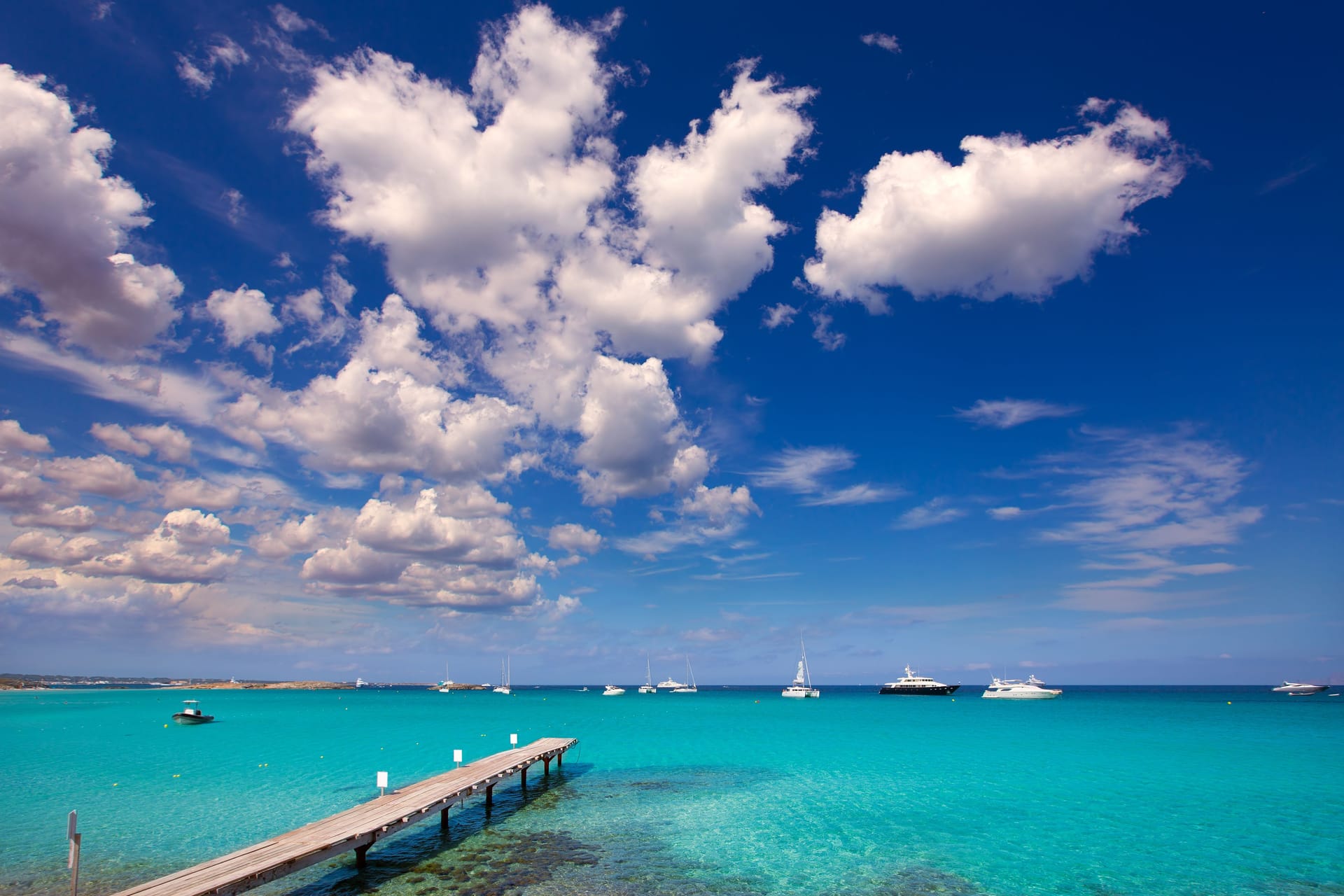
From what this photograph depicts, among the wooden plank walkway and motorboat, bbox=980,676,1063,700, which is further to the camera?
motorboat, bbox=980,676,1063,700

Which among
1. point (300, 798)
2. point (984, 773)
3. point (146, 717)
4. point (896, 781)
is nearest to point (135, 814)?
point (300, 798)

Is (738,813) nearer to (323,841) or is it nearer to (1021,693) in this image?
(323,841)

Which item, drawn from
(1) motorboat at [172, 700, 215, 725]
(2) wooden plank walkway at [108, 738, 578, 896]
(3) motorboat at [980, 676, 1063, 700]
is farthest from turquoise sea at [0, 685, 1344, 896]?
(3) motorboat at [980, 676, 1063, 700]

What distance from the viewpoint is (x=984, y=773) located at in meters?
46.6

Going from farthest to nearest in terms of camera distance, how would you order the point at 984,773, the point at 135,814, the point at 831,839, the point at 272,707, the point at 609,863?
the point at 272,707, the point at 984,773, the point at 135,814, the point at 831,839, the point at 609,863

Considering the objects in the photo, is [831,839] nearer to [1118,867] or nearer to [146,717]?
[1118,867]

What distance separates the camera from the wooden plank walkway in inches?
656

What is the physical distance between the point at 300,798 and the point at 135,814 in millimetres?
6963

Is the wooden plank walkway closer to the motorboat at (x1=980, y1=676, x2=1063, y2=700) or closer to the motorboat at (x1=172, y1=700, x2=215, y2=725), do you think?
the motorboat at (x1=172, y1=700, x2=215, y2=725)

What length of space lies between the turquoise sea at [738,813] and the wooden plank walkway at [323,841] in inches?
60.4

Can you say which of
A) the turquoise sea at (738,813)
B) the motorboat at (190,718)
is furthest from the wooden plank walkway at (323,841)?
the motorboat at (190,718)

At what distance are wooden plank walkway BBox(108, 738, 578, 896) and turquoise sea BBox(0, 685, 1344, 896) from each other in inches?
60.4

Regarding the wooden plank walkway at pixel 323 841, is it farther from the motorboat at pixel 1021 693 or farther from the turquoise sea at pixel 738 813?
the motorboat at pixel 1021 693

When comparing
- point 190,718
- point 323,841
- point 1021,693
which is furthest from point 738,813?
point 1021,693
